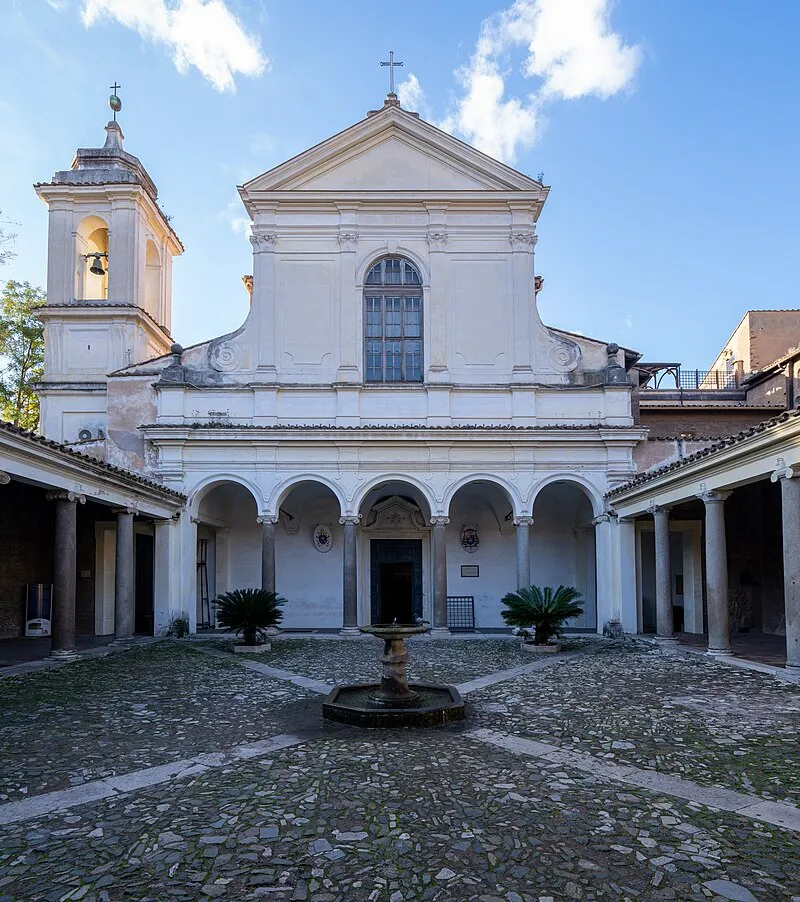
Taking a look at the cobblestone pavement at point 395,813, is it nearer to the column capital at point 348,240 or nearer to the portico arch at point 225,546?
the portico arch at point 225,546

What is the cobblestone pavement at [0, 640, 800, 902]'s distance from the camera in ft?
14.2

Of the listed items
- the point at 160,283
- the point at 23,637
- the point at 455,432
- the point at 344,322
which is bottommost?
the point at 23,637

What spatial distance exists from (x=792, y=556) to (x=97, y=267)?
18.9 meters

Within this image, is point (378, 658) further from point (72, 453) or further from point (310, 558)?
point (310, 558)

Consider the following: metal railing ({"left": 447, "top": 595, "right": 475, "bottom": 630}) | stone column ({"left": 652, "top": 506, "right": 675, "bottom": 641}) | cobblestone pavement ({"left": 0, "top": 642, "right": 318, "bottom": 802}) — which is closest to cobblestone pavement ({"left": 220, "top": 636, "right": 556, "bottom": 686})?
cobblestone pavement ({"left": 0, "top": 642, "right": 318, "bottom": 802})

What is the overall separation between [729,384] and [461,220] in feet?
51.8

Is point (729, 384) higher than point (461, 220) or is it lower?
lower

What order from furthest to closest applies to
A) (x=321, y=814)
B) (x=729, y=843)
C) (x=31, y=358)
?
(x=31, y=358) → (x=321, y=814) → (x=729, y=843)

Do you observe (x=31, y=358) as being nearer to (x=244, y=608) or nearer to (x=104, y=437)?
(x=104, y=437)

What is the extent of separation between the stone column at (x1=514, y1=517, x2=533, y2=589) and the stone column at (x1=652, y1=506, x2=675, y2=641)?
11.4ft

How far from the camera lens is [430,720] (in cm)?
826

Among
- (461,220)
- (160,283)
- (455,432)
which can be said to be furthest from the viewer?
(160,283)

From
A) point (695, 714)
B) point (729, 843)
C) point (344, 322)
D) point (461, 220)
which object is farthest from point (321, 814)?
point (461, 220)

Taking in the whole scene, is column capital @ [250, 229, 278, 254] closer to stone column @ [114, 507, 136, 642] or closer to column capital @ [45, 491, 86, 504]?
stone column @ [114, 507, 136, 642]
